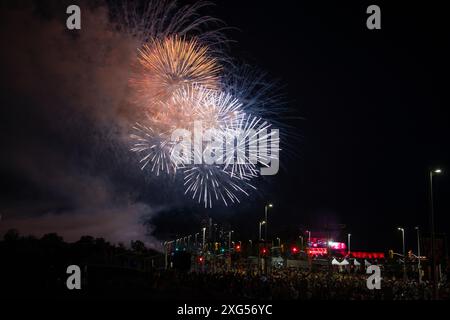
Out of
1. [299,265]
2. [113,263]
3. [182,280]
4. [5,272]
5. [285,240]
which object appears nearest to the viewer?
[182,280]

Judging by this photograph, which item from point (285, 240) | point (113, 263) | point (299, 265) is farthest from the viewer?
point (285, 240)

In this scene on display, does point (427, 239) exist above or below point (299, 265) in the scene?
above

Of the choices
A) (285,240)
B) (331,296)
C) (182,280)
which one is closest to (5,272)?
(182,280)

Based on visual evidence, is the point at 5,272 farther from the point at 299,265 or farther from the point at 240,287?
the point at 299,265

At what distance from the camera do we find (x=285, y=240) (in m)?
171

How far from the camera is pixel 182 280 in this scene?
1220 inches

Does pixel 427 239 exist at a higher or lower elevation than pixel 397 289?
higher
